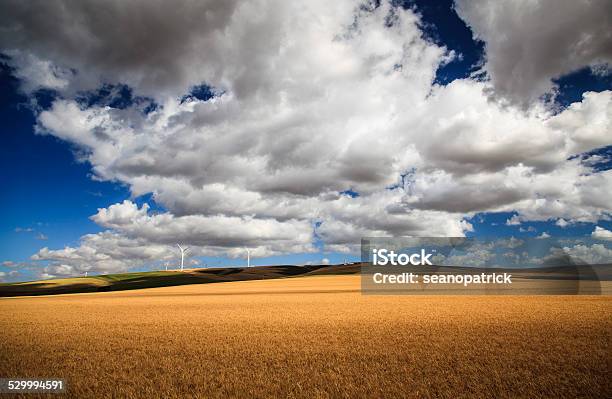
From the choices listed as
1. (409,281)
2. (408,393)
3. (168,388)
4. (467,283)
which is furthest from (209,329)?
(409,281)

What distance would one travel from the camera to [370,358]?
14289mm

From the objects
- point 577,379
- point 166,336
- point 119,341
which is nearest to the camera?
point 577,379

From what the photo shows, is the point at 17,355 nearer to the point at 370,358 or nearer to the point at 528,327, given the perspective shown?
the point at 370,358

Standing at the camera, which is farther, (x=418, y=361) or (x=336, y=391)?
(x=418, y=361)

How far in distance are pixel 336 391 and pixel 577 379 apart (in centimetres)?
751

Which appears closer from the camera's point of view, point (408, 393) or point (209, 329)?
point (408, 393)

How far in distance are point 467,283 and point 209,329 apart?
6626 centimetres

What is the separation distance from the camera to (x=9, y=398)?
1061cm

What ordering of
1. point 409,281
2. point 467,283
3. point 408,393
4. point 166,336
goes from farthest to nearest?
1. point 409,281
2. point 467,283
3. point 166,336
4. point 408,393

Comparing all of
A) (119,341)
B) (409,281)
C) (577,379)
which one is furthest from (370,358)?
(409,281)

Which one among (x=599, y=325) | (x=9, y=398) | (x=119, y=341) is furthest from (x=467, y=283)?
(x=9, y=398)

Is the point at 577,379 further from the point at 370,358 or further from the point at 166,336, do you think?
the point at 166,336

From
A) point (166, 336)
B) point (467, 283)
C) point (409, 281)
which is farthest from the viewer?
point (409, 281)

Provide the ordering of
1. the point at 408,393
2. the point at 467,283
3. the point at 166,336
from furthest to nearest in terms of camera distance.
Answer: the point at 467,283, the point at 166,336, the point at 408,393
